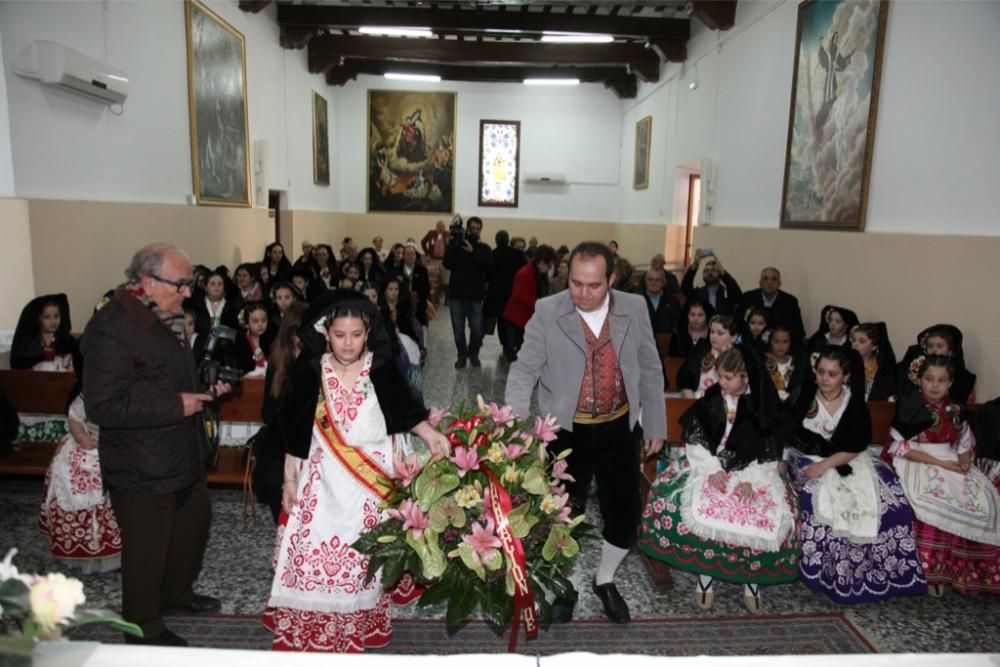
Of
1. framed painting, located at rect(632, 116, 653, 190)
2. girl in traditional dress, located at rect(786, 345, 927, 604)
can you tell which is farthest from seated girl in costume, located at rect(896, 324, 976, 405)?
framed painting, located at rect(632, 116, 653, 190)

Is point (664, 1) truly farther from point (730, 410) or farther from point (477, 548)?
point (477, 548)

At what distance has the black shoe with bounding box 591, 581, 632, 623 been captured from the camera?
346 centimetres

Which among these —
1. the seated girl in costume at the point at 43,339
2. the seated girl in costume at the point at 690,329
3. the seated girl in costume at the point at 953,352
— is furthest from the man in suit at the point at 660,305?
the seated girl in costume at the point at 43,339

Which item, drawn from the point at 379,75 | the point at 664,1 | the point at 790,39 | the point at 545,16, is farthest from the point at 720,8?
the point at 379,75

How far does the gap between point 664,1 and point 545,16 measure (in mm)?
2524

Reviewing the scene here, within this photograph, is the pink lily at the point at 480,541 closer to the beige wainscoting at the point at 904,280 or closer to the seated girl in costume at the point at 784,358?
the seated girl in costume at the point at 784,358

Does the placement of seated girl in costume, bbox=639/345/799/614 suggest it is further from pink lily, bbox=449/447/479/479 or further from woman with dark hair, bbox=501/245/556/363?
woman with dark hair, bbox=501/245/556/363

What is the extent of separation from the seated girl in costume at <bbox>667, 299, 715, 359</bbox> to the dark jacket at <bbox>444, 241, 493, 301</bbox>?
3.27m

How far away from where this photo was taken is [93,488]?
374 cm

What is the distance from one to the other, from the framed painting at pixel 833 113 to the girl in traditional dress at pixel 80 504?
21.4ft

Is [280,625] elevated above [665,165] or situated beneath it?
situated beneath

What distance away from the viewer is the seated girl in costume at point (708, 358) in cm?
483

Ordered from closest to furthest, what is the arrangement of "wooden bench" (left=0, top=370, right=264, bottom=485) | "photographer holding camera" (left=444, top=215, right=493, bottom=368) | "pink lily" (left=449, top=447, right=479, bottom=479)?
"pink lily" (left=449, top=447, right=479, bottom=479) < "wooden bench" (left=0, top=370, right=264, bottom=485) < "photographer holding camera" (left=444, top=215, right=493, bottom=368)

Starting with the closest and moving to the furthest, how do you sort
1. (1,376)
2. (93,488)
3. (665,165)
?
(93,488) < (1,376) < (665,165)
